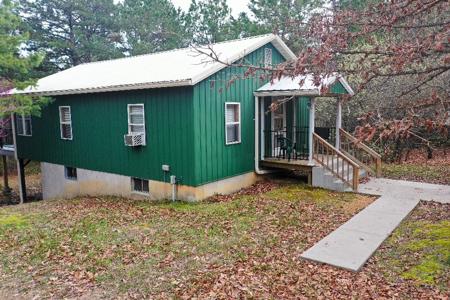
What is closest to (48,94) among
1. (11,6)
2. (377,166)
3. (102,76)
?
(102,76)

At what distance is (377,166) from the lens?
36.7 ft

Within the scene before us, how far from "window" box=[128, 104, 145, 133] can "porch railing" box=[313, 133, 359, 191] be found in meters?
4.96

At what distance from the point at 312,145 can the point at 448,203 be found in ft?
11.6

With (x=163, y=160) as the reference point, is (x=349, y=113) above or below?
above

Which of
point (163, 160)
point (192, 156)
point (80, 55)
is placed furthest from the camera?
point (80, 55)

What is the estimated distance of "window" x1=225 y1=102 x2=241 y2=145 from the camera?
9.96m

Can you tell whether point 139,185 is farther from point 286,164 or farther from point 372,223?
point 372,223

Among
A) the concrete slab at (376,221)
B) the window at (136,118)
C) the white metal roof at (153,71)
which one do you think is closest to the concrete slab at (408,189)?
the concrete slab at (376,221)

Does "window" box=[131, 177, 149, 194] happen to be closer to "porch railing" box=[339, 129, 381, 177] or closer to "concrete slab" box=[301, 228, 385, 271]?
"concrete slab" box=[301, 228, 385, 271]

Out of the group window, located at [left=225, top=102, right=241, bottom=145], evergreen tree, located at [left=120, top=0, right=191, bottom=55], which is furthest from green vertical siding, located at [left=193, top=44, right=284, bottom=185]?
evergreen tree, located at [left=120, top=0, right=191, bottom=55]

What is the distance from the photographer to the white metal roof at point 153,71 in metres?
9.02

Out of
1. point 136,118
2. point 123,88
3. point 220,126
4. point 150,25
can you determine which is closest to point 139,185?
point 136,118

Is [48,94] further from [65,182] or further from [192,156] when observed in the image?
[192,156]

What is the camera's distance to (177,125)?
924 centimetres
